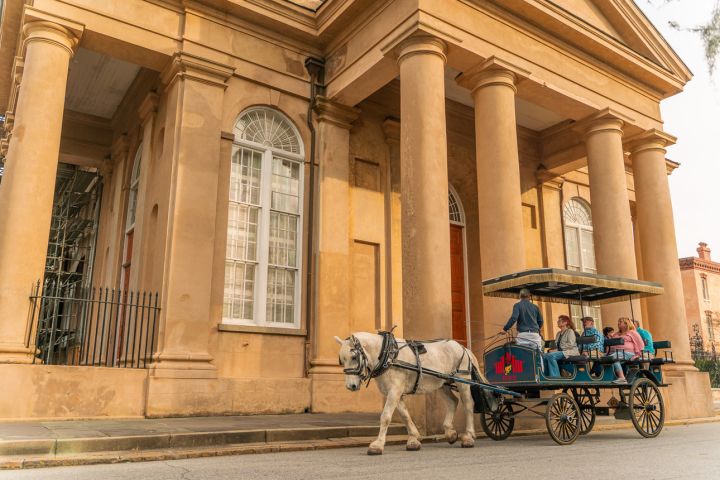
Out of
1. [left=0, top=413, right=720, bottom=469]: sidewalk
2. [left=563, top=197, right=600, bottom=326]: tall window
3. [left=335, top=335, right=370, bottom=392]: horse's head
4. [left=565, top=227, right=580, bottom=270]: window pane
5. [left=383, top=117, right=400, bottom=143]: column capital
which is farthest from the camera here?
[left=563, top=197, right=600, bottom=326]: tall window

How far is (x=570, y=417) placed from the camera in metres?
9.04

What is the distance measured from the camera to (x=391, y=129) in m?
16.2

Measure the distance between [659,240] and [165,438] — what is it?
13799 mm

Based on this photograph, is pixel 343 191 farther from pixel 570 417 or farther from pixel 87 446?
pixel 87 446

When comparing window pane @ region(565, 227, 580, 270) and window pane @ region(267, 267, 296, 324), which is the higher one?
window pane @ region(565, 227, 580, 270)

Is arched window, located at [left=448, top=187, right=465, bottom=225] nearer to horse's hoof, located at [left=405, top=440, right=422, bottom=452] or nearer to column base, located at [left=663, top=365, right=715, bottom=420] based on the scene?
column base, located at [left=663, top=365, right=715, bottom=420]

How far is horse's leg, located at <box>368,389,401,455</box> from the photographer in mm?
7734

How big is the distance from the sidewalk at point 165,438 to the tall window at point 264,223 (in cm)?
337

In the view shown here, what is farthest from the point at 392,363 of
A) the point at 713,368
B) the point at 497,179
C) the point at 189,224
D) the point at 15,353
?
the point at 713,368

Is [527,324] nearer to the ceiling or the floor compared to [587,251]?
nearer to the floor

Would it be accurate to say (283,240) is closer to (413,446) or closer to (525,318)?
(525,318)

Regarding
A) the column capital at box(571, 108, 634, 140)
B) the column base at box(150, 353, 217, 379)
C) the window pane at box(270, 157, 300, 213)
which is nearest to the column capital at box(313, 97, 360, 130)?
the window pane at box(270, 157, 300, 213)

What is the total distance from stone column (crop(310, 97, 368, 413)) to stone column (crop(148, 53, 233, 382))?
245cm

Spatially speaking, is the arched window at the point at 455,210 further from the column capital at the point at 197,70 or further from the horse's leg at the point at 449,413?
the horse's leg at the point at 449,413
